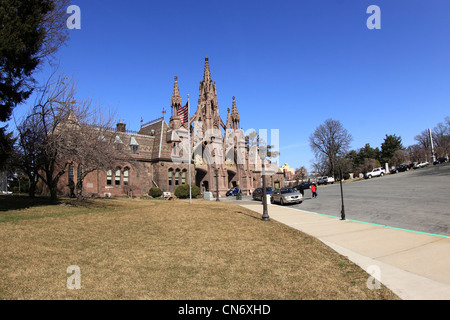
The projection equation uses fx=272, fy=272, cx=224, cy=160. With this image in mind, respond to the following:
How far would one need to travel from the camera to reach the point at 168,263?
25.4ft

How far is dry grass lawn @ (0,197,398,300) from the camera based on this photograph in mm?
5930

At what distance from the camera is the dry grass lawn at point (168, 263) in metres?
5.93

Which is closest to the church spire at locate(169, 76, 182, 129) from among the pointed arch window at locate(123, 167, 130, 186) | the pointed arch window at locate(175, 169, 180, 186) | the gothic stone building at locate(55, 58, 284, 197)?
the gothic stone building at locate(55, 58, 284, 197)

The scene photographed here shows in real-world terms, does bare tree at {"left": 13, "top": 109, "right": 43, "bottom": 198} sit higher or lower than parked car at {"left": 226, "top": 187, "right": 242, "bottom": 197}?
higher

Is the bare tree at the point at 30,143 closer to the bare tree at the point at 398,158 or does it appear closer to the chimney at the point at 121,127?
the chimney at the point at 121,127

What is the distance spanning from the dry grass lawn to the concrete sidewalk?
1.90 ft

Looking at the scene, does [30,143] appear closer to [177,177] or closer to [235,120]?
[177,177]

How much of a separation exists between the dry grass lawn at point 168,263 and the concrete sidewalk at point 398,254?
578mm

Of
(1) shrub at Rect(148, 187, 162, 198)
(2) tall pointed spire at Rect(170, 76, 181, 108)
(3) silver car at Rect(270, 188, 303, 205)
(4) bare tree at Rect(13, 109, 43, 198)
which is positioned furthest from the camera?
(2) tall pointed spire at Rect(170, 76, 181, 108)

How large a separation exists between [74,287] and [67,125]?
14.9 meters

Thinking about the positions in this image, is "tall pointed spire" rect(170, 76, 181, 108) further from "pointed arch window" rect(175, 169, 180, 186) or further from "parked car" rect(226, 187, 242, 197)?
"parked car" rect(226, 187, 242, 197)

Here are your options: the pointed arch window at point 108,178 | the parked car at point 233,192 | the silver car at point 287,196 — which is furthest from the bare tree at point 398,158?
the pointed arch window at point 108,178

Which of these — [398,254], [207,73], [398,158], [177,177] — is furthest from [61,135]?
[398,158]

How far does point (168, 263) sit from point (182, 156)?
126 ft
